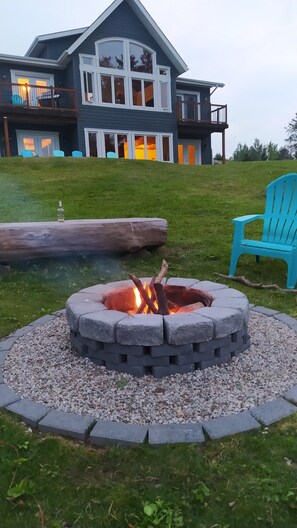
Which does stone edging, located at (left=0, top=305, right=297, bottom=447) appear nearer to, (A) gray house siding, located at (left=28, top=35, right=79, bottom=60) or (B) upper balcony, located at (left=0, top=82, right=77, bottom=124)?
(B) upper balcony, located at (left=0, top=82, right=77, bottom=124)

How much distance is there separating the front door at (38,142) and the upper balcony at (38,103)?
0.95 metres

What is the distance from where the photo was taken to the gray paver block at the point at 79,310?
2.56 m

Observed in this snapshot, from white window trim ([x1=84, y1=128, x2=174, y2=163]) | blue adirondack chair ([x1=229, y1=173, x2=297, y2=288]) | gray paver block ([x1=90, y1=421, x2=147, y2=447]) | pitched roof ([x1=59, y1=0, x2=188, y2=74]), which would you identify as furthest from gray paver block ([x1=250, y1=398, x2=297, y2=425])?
pitched roof ([x1=59, y1=0, x2=188, y2=74])

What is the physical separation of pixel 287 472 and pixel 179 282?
5.80 ft

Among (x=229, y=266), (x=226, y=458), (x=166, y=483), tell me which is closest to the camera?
(x=166, y=483)

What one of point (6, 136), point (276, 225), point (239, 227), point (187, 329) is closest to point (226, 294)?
point (187, 329)

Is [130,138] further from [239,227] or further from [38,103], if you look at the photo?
[239,227]

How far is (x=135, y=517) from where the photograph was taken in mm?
1438

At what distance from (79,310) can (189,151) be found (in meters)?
17.9

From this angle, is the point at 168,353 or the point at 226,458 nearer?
the point at 226,458

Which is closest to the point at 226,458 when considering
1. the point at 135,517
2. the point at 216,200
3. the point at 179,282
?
the point at 135,517

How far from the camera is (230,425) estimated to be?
6.28 ft

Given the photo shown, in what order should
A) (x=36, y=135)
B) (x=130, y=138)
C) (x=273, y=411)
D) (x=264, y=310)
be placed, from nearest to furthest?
(x=273, y=411), (x=264, y=310), (x=36, y=135), (x=130, y=138)

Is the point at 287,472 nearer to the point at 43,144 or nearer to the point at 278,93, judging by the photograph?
the point at 43,144
